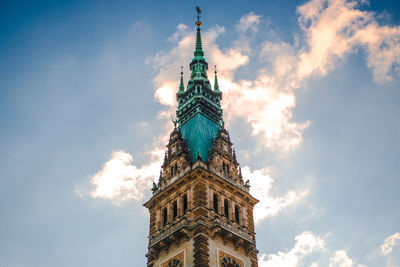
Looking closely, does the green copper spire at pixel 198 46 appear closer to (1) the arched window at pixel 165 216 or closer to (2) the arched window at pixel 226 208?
(2) the arched window at pixel 226 208

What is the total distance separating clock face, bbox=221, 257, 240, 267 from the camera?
57.7 metres

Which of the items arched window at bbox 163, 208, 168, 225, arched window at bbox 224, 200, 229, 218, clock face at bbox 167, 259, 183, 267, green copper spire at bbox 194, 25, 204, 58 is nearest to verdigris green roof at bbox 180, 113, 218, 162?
arched window at bbox 224, 200, 229, 218

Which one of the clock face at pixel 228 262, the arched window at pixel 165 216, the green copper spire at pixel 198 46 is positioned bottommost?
the clock face at pixel 228 262

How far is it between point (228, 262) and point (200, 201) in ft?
25.2

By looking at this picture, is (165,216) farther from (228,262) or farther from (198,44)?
(198,44)

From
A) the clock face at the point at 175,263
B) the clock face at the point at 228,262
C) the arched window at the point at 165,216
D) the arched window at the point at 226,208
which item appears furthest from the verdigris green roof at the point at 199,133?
the clock face at the point at 228,262

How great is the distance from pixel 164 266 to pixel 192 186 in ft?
33.4

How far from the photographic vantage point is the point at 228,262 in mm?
58281

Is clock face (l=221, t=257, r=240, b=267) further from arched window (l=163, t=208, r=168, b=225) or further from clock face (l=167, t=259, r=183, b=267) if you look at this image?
arched window (l=163, t=208, r=168, b=225)

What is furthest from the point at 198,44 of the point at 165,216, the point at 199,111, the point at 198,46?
the point at 165,216

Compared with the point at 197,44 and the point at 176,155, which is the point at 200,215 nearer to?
the point at 176,155

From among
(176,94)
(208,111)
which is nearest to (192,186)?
(208,111)

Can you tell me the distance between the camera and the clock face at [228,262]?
189 feet

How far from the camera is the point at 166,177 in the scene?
2744 inches
